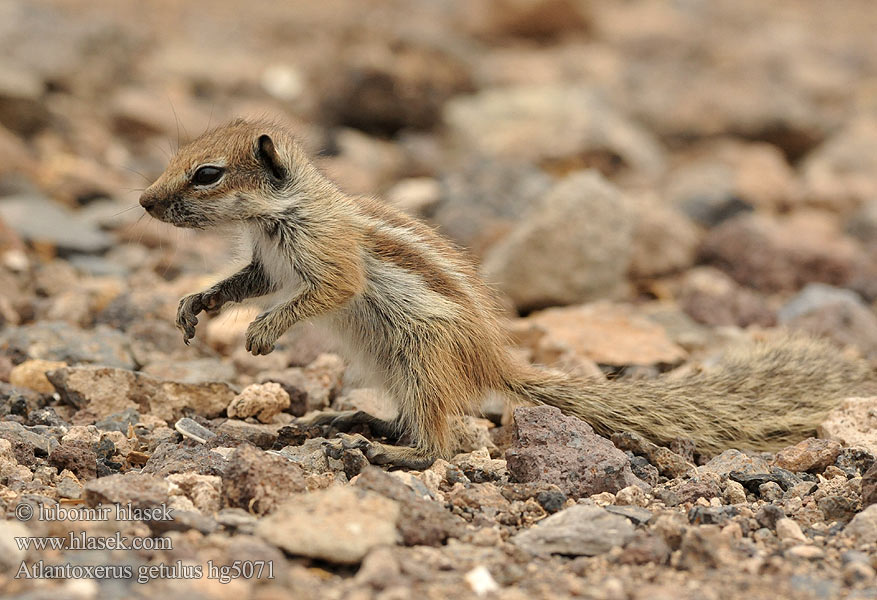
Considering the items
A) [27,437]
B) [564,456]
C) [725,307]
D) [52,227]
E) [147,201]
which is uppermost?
[52,227]

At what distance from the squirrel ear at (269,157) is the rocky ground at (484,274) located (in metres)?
0.93

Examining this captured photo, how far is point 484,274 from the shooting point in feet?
19.9

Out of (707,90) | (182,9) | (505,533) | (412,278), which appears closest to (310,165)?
(412,278)

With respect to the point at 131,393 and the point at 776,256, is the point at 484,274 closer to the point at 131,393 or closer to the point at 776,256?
the point at 131,393

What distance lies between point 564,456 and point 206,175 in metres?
2.36

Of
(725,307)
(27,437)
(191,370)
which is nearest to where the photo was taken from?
(27,437)

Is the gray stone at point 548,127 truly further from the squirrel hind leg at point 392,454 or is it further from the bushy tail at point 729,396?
the squirrel hind leg at point 392,454

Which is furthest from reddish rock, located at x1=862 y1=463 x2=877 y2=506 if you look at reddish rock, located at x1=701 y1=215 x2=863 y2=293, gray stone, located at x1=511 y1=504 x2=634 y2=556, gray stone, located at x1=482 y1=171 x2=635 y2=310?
reddish rock, located at x1=701 y1=215 x2=863 y2=293

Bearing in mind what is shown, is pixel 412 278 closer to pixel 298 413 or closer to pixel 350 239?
pixel 350 239

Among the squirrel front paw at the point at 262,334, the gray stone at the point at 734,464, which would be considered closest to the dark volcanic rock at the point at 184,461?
the squirrel front paw at the point at 262,334

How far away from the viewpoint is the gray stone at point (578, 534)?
367 cm

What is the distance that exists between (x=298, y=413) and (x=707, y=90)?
10.0 meters

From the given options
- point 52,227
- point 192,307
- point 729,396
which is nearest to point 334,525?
point 192,307

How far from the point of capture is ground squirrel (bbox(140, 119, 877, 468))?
5.01 meters
